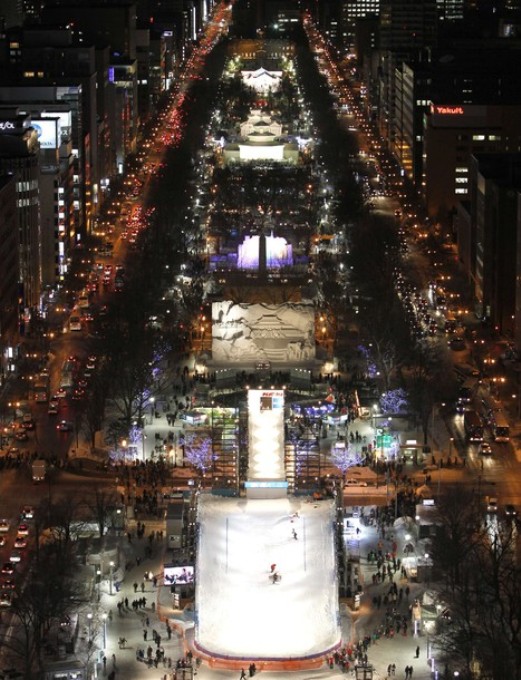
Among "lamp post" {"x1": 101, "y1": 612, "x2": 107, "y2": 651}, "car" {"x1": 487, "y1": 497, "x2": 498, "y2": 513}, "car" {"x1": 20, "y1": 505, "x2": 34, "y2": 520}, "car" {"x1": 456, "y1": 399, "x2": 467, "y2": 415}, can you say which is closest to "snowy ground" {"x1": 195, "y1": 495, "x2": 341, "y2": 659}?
"lamp post" {"x1": 101, "y1": 612, "x2": 107, "y2": 651}

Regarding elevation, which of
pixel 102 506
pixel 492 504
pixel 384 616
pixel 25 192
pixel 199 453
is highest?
pixel 25 192

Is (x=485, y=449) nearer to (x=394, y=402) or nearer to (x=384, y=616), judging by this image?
(x=394, y=402)

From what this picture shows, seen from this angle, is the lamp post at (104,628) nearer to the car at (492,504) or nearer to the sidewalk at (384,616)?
the sidewalk at (384,616)

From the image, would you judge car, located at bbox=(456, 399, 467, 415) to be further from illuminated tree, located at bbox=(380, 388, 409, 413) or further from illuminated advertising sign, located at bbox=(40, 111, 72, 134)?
illuminated advertising sign, located at bbox=(40, 111, 72, 134)

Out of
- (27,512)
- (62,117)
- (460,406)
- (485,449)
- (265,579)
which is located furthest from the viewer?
(62,117)

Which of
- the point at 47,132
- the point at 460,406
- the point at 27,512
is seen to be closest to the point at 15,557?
the point at 27,512
